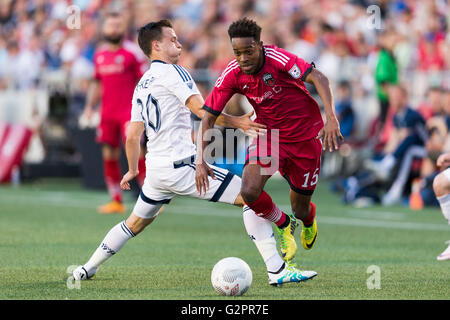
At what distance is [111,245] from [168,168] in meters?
0.80

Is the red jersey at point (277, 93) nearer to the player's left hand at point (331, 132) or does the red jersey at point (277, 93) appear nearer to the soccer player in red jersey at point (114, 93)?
the player's left hand at point (331, 132)

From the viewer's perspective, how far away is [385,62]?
17266 millimetres

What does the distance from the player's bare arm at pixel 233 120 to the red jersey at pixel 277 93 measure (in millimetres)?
80

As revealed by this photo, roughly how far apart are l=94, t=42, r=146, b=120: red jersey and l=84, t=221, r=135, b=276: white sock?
6.25m

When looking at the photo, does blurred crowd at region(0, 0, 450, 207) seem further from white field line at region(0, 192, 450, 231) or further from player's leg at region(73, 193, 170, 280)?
player's leg at region(73, 193, 170, 280)

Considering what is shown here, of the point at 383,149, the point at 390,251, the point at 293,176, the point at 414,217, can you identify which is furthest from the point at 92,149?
the point at 293,176

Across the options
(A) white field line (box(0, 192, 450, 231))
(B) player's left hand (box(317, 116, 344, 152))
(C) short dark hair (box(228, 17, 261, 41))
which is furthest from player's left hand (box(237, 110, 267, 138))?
(A) white field line (box(0, 192, 450, 231))

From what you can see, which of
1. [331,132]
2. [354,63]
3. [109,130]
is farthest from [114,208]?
[354,63]

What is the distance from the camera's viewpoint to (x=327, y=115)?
7148 mm

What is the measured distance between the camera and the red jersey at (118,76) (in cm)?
1366

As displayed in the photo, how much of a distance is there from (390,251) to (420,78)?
28.1 feet

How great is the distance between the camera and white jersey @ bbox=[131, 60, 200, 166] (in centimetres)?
755

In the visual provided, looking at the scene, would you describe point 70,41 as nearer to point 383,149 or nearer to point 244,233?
point 383,149
